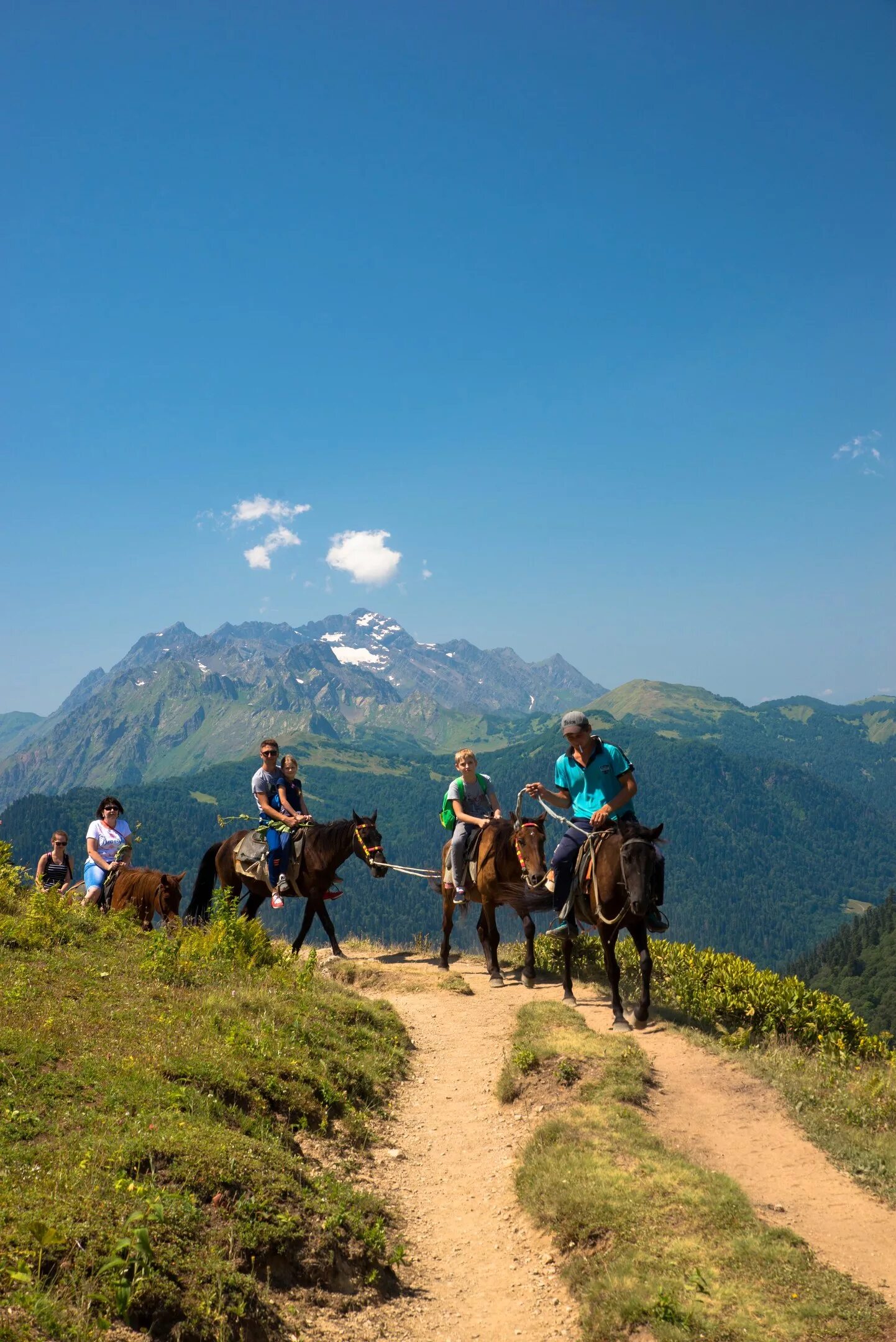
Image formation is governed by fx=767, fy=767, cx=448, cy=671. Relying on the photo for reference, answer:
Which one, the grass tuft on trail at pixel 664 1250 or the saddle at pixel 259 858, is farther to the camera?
the saddle at pixel 259 858

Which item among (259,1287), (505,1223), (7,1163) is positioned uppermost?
(7,1163)

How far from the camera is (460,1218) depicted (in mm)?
7664

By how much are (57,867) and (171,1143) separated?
1267 centimetres

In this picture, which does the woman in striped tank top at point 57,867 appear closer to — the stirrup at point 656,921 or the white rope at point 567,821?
the white rope at point 567,821

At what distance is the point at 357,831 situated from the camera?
1762cm

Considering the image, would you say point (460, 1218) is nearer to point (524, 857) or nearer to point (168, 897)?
point (524, 857)

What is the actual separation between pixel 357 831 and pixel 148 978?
24.6 ft

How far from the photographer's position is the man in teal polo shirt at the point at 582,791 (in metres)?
12.7

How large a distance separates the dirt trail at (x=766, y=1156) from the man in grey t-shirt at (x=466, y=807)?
5948 millimetres

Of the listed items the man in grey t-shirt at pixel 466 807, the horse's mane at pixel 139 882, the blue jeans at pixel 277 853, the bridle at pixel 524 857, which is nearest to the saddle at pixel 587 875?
the bridle at pixel 524 857

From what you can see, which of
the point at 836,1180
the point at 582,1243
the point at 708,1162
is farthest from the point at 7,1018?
the point at 836,1180

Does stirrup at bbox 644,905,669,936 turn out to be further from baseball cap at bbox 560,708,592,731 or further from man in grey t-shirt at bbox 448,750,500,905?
man in grey t-shirt at bbox 448,750,500,905

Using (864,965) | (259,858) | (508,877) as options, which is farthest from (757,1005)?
(864,965)

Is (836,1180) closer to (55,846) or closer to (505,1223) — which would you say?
(505,1223)
